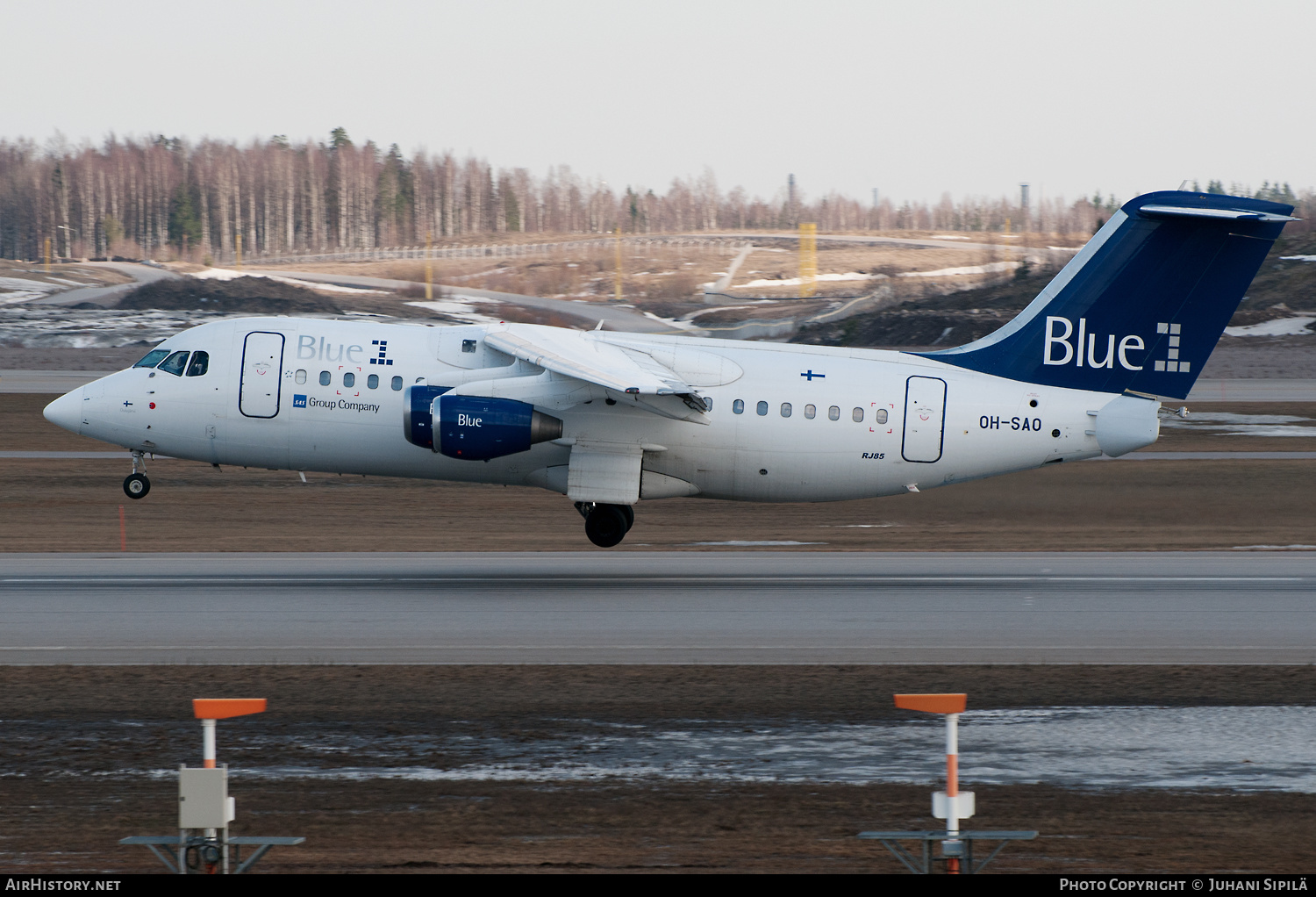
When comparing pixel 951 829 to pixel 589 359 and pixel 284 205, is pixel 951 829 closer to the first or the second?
pixel 589 359

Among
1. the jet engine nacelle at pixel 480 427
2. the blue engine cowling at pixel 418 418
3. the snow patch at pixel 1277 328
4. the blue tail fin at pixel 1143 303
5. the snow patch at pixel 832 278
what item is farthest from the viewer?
the snow patch at pixel 832 278

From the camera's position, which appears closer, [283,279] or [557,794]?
[557,794]

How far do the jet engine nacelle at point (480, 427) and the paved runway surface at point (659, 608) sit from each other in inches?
90.5

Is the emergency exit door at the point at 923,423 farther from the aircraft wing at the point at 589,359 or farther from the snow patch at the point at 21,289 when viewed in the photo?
the snow patch at the point at 21,289

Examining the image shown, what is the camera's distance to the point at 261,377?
946 inches

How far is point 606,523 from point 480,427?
3.44 meters

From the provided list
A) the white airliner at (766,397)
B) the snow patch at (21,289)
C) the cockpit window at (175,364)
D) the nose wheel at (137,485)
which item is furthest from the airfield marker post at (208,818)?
the snow patch at (21,289)

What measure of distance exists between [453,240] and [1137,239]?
114 m

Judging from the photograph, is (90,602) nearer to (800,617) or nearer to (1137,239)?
(800,617)

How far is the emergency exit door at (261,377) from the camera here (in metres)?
24.0

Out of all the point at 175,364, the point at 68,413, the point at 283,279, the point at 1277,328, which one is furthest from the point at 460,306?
the point at 175,364

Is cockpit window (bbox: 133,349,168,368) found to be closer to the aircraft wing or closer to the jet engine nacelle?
the jet engine nacelle

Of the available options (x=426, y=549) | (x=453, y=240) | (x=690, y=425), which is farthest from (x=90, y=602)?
(x=453, y=240)

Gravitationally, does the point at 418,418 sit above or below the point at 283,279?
below
